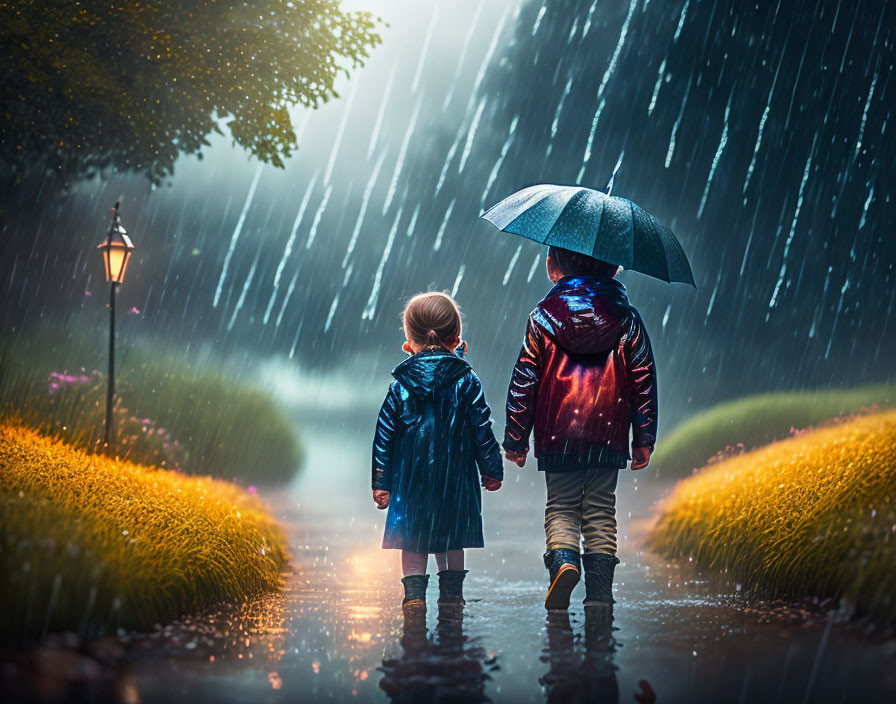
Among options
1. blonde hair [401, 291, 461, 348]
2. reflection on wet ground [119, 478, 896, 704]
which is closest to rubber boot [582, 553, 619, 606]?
reflection on wet ground [119, 478, 896, 704]

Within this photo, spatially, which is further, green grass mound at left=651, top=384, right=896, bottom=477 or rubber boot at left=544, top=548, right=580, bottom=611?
green grass mound at left=651, top=384, right=896, bottom=477

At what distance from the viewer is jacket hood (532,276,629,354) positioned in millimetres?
5047

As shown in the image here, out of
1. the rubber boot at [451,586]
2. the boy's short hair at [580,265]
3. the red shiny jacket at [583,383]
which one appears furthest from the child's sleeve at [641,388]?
the rubber boot at [451,586]

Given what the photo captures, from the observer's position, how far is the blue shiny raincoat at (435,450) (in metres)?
5.10

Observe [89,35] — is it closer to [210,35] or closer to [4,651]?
[210,35]

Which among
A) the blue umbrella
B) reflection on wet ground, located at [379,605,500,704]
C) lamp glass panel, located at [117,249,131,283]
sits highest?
lamp glass panel, located at [117,249,131,283]

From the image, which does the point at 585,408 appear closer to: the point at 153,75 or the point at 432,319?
the point at 432,319

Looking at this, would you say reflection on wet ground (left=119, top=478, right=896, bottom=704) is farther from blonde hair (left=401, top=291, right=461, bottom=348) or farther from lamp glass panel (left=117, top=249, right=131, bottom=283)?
lamp glass panel (left=117, top=249, right=131, bottom=283)

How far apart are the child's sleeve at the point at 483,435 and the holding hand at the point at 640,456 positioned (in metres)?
0.82

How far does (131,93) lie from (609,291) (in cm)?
1052

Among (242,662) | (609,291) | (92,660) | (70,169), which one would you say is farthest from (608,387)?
(70,169)

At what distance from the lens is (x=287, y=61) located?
44.2 feet

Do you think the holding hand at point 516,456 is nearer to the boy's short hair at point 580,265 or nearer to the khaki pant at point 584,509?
the khaki pant at point 584,509

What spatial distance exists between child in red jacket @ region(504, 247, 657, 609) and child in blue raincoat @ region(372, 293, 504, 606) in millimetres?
249
